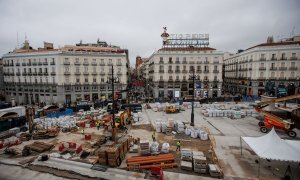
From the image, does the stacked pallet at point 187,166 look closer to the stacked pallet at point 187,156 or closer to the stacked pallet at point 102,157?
the stacked pallet at point 187,156

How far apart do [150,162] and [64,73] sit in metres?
39.5

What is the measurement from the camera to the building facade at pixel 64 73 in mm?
43875

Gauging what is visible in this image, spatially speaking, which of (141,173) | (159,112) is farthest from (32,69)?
(141,173)

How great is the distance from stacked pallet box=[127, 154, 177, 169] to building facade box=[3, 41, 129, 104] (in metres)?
34.7

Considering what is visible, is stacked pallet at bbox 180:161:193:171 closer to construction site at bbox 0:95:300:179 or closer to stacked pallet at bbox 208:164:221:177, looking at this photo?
construction site at bbox 0:95:300:179

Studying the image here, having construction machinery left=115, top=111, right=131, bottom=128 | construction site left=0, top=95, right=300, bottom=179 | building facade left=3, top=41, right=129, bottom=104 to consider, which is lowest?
construction site left=0, top=95, right=300, bottom=179

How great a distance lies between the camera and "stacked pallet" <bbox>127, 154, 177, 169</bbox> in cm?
1318

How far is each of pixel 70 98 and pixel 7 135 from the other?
24641 mm

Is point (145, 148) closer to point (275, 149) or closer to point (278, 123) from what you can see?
point (275, 149)

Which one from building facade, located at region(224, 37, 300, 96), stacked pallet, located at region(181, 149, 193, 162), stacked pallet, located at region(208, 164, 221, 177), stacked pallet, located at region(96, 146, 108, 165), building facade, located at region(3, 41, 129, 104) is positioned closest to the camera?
stacked pallet, located at region(208, 164, 221, 177)

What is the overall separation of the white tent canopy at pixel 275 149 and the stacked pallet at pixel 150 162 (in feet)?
21.9

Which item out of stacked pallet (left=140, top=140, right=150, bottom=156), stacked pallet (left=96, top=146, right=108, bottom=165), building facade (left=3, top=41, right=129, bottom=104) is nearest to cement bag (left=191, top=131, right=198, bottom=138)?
stacked pallet (left=140, top=140, right=150, bottom=156)

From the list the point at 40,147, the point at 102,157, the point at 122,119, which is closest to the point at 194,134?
the point at 122,119

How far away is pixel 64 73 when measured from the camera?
43.5m
